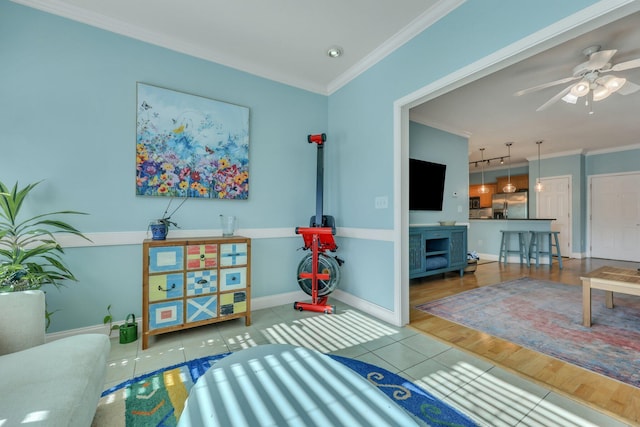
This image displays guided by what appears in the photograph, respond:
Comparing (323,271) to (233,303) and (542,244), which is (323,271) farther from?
(542,244)

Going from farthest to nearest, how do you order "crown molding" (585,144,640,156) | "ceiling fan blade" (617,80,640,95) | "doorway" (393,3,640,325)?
"crown molding" (585,144,640,156) < "ceiling fan blade" (617,80,640,95) < "doorway" (393,3,640,325)

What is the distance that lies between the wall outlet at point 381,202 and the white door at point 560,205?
23.3 ft

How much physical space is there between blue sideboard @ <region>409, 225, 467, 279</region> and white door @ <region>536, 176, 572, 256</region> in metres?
4.57

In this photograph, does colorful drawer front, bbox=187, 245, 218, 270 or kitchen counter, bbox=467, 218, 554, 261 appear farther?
kitchen counter, bbox=467, 218, 554, 261

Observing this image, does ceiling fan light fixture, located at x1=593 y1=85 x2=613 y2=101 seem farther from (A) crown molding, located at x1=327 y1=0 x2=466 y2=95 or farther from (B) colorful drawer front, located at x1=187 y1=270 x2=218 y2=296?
(B) colorful drawer front, located at x1=187 y1=270 x2=218 y2=296

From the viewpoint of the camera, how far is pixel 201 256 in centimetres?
247

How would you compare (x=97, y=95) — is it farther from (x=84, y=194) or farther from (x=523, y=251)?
(x=523, y=251)

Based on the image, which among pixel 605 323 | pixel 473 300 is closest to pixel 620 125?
pixel 605 323

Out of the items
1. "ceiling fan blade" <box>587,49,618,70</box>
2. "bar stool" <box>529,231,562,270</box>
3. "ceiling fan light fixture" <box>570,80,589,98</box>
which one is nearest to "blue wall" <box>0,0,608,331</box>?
"ceiling fan blade" <box>587,49,618,70</box>

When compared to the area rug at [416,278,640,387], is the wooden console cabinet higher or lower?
higher

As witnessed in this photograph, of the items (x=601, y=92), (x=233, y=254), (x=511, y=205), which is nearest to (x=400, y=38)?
(x=601, y=92)

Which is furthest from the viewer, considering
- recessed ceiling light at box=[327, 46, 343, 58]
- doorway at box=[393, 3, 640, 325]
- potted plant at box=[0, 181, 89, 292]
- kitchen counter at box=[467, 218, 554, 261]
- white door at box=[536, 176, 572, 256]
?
white door at box=[536, 176, 572, 256]

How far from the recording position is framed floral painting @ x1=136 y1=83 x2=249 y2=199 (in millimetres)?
2578

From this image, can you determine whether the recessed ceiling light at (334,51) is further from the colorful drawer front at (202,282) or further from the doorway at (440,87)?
the colorful drawer front at (202,282)
